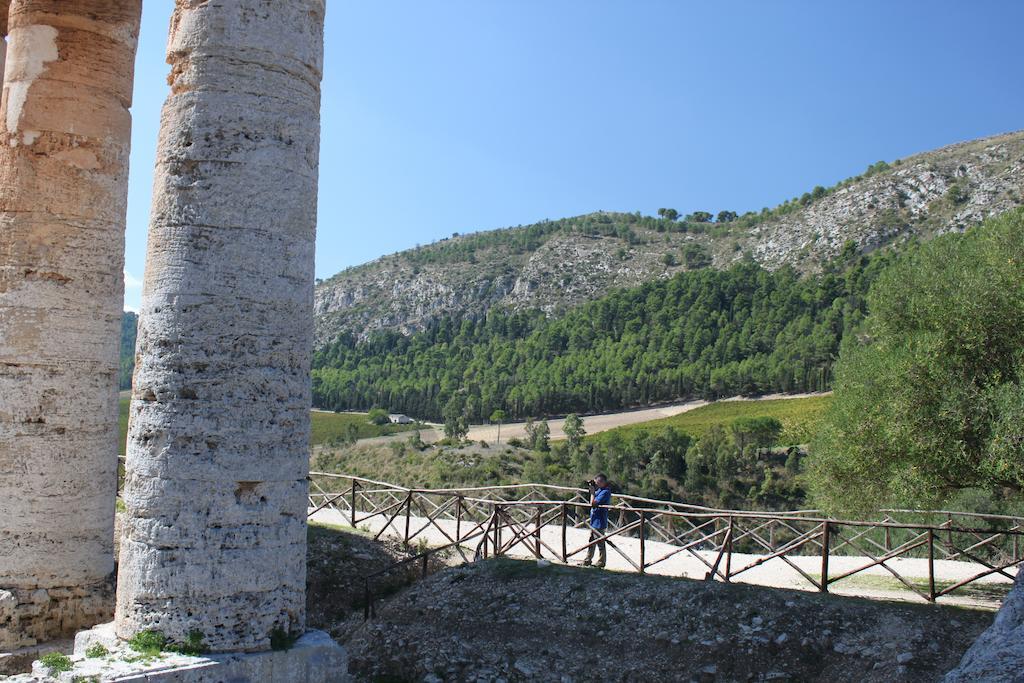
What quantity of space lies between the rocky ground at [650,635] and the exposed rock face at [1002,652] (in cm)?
221

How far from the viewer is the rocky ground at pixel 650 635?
855 centimetres

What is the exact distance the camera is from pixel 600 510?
13359 millimetres

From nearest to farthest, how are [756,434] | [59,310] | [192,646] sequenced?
1. [192,646]
2. [59,310]
3. [756,434]

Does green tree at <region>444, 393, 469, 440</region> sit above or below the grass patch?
above

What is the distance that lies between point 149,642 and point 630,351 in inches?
3050

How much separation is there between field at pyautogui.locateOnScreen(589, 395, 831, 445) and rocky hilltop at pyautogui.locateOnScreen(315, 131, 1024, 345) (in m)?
29.9

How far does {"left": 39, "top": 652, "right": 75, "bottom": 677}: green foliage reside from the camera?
624cm

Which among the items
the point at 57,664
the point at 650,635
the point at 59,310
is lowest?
the point at 650,635

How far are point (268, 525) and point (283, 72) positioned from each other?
3.88 m

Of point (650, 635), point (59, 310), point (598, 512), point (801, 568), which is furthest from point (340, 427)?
point (650, 635)

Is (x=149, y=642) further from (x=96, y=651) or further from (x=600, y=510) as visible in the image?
(x=600, y=510)

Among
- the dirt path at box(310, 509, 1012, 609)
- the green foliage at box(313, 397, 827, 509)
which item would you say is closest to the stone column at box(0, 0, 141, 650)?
the dirt path at box(310, 509, 1012, 609)

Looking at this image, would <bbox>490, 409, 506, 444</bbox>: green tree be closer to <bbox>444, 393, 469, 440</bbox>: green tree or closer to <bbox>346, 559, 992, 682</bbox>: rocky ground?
<bbox>444, 393, 469, 440</bbox>: green tree

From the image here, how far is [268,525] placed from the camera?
6.84m
